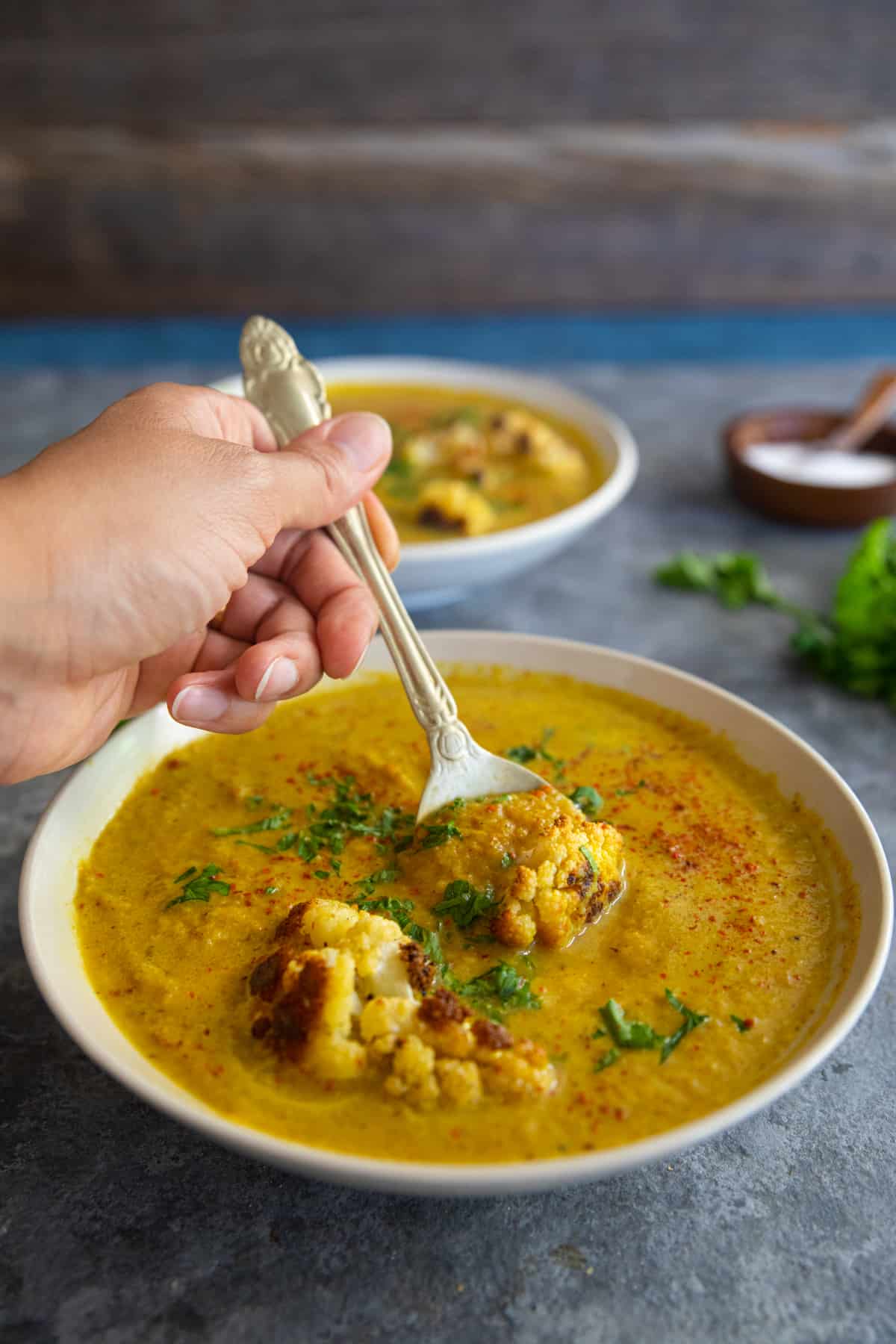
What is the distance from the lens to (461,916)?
200 centimetres

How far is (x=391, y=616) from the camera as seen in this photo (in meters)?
2.48

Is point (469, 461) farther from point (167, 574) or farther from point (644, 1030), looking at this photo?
point (644, 1030)

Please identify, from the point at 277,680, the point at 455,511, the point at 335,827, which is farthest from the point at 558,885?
the point at 455,511

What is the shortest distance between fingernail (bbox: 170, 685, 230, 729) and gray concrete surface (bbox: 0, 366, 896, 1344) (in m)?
0.58

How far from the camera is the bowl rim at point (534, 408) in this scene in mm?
3178

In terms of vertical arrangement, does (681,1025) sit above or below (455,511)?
above

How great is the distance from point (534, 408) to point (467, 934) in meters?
2.93

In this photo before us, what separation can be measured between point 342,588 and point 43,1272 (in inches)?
54.9

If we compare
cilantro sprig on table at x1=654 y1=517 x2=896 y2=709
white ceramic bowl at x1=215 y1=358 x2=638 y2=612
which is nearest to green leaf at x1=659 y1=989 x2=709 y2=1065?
white ceramic bowl at x1=215 y1=358 x2=638 y2=612

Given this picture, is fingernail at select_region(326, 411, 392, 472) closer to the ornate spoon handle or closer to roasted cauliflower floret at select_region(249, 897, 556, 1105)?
the ornate spoon handle

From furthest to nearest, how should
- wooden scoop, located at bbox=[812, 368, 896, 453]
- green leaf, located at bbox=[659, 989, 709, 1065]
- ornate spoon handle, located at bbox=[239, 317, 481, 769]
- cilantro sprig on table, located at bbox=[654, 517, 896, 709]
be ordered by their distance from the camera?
wooden scoop, located at bbox=[812, 368, 896, 453] < cilantro sprig on table, located at bbox=[654, 517, 896, 709] < ornate spoon handle, located at bbox=[239, 317, 481, 769] < green leaf, located at bbox=[659, 989, 709, 1065]

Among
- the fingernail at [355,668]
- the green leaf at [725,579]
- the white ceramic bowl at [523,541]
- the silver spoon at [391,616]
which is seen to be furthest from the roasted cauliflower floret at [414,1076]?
the green leaf at [725,579]

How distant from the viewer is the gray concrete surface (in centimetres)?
167

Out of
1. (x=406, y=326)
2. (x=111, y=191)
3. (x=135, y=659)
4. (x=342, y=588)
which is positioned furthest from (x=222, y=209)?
(x=135, y=659)
